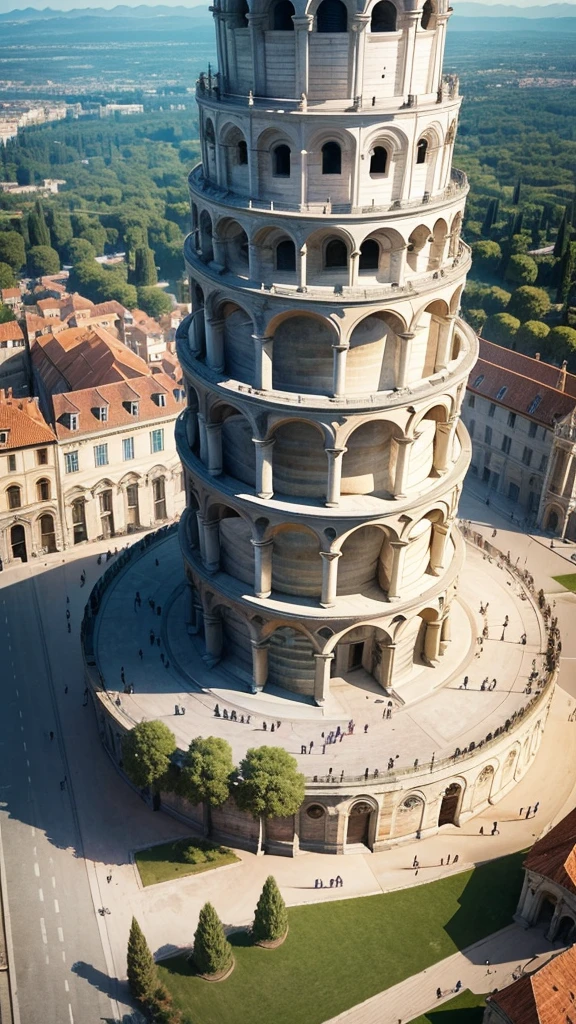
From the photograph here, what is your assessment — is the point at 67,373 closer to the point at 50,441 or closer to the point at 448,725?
the point at 50,441

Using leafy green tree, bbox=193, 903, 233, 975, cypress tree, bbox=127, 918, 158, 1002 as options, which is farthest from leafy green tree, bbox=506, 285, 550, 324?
cypress tree, bbox=127, 918, 158, 1002

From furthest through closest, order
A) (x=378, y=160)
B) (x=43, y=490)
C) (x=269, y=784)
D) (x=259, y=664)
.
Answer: (x=43, y=490), (x=259, y=664), (x=269, y=784), (x=378, y=160)

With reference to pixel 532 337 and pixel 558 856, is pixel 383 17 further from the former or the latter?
pixel 532 337

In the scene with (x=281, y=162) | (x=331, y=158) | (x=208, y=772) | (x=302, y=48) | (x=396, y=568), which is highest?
(x=302, y=48)

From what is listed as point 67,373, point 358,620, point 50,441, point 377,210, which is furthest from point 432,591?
point 67,373

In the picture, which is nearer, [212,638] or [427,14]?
[427,14]

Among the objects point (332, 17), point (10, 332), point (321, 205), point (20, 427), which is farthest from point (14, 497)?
point (332, 17)
